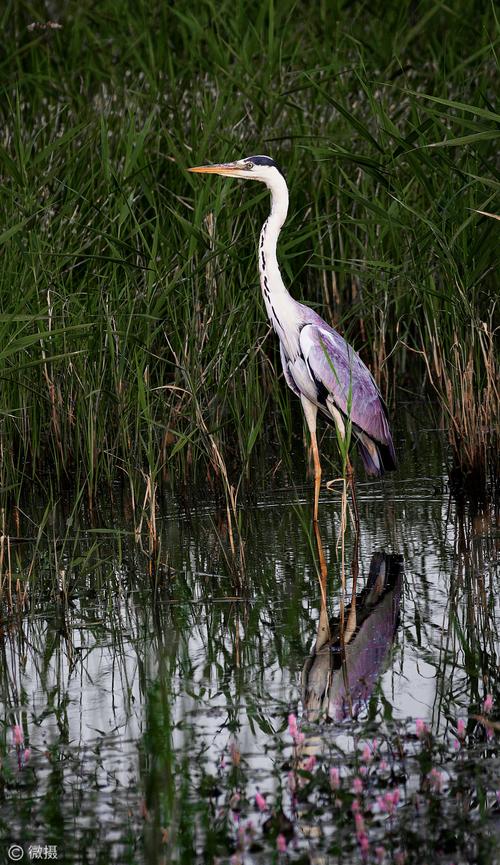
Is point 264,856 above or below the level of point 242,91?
below

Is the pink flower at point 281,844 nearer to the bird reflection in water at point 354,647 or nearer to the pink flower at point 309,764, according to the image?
the pink flower at point 309,764

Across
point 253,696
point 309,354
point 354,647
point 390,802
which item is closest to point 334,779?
point 390,802

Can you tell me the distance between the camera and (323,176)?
785cm

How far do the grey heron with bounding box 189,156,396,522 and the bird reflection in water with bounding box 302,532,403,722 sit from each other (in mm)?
1140

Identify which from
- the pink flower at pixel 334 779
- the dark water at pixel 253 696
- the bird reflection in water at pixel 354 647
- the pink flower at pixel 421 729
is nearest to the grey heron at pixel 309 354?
the dark water at pixel 253 696

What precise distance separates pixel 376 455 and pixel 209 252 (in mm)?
1314

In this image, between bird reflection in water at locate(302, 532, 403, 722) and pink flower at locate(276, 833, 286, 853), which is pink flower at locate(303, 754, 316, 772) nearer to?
pink flower at locate(276, 833, 286, 853)

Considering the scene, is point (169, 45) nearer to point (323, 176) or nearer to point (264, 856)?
point (323, 176)

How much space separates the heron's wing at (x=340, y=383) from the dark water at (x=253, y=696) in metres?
0.52

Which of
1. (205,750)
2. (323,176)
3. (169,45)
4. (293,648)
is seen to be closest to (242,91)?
(323,176)

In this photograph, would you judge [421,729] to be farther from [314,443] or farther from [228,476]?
[228,476]

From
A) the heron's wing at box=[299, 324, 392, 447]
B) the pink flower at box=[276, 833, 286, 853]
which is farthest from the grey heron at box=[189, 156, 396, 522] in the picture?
the pink flower at box=[276, 833, 286, 853]

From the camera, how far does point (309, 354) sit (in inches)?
260

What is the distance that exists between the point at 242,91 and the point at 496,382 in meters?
2.81
